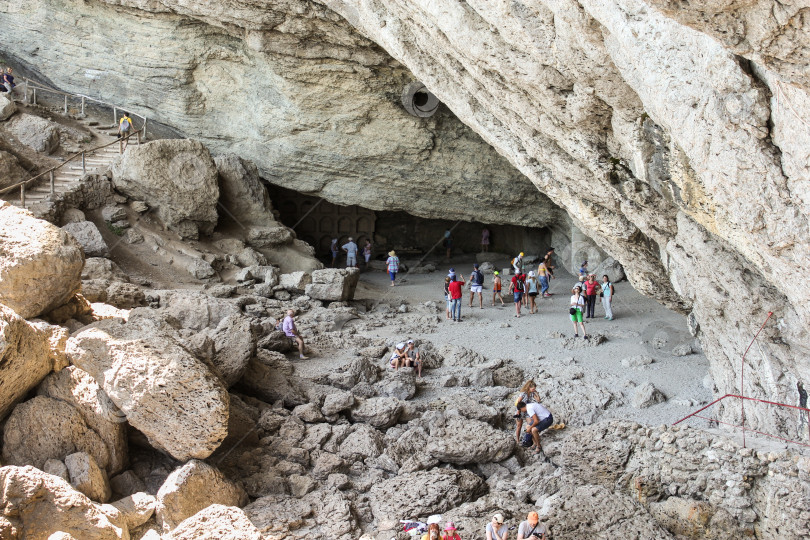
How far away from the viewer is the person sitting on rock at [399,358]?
955 centimetres

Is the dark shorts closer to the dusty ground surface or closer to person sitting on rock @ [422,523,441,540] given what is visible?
the dusty ground surface

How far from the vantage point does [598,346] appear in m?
10.2

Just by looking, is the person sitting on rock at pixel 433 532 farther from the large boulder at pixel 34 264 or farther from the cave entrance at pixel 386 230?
the cave entrance at pixel 386 230

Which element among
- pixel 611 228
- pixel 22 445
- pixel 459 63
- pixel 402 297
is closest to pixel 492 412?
pixel 611 228

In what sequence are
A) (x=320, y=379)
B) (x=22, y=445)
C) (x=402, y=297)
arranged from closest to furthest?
(x=22, y=445) → (x=320, y=379) → (x=402, y=297)

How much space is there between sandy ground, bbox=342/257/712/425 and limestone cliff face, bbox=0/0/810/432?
0.80 meters

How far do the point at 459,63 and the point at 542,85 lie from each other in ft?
5.92

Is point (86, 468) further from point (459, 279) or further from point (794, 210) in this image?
point (459, 279)

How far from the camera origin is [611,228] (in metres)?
8.50

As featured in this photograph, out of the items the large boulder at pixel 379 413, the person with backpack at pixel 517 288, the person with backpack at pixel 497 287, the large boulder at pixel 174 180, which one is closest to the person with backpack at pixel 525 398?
the large boulder at pixel 379 413

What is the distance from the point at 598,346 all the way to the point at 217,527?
20.9 feet

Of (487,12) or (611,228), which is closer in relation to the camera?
(487,12)

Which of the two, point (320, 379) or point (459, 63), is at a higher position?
point (459, 63)

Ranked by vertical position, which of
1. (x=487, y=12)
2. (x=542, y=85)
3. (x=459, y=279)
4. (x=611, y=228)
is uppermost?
(x=487, y=12)
